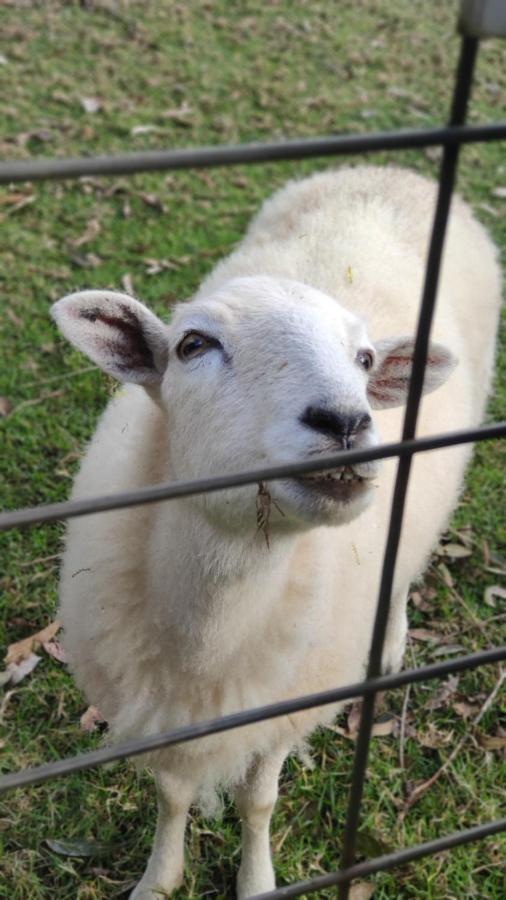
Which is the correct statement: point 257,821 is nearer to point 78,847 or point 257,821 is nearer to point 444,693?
point 78,847

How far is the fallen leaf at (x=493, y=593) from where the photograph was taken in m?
3.56

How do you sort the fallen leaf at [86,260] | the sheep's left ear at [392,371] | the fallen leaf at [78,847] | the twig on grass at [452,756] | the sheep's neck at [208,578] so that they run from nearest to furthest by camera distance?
the sheep's neck at [208,578] < the sheep's left ear at [392,371] < the fallen leaf at [78,847] < the twig on grass at [452,756] < the fallen leaf at [86,260]

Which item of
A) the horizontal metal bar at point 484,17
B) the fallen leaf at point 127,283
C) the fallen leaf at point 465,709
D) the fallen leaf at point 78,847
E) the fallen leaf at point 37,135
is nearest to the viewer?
the horizontal metal bar at point 484,17

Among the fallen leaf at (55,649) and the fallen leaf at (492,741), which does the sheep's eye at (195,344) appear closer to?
the fallen leaf at (55,649)

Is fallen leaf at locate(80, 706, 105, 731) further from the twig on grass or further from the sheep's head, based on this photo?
the sheep's head

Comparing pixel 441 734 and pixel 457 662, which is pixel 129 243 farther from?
pixel 457 662

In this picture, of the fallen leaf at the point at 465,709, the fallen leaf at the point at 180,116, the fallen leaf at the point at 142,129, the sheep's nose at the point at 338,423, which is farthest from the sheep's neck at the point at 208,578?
the fallen leaf at the point at 180,116

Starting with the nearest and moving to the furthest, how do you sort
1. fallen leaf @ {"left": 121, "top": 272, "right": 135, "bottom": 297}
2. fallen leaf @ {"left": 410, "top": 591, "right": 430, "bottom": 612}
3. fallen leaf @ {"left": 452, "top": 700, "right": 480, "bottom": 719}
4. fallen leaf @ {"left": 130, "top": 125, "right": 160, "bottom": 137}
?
fallen leaf @ {"left": 452, "top": 700, "right": 480, "bottom": 719} → fallen leaf @ {"left": 410, "top": 591, "right": 430, "bottom": 612} → fallen leaf @ {"left": 121, "top": 272, "right": 135, "bottom": 297} → fallen leaf @ {"left": 130, "top": 125, "right": 160, "bottom": 137}

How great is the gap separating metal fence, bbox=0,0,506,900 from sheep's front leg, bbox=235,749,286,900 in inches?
39.6

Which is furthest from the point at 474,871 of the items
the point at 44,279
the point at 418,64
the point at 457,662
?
the point at 418,64

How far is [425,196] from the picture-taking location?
12.0 ft

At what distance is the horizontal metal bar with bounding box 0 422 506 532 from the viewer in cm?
103

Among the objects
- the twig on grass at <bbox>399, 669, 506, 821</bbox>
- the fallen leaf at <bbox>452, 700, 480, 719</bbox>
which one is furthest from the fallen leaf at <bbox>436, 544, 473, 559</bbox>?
the fallen leaf at <bbox>452, 700, 480, 719</bbox>

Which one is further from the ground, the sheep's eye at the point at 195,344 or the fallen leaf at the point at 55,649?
the sheep's eye at the point at 195,344
